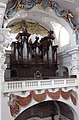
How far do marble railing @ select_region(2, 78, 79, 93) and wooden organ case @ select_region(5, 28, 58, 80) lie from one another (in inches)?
30.2

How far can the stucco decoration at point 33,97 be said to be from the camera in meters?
8.23

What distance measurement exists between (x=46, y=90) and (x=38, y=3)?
168 inches

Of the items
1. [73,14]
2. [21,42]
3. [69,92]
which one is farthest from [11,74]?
[73,14]

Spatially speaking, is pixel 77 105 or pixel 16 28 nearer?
pixel 77 105

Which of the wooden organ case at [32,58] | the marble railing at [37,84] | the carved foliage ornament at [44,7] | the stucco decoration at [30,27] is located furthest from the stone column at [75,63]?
the stucco decoration at [30,27]

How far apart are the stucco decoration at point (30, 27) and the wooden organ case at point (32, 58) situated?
138cm

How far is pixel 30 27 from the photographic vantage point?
12.2 m

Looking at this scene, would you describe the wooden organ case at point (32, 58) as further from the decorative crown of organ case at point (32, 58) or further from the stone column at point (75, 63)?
the stone column at point (75, 63)

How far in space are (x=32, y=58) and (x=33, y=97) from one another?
8.36 feet

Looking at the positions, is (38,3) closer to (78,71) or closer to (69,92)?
(78,71)

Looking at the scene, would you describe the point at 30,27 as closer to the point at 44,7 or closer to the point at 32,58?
the point at 32,58

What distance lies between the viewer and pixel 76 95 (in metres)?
9.88

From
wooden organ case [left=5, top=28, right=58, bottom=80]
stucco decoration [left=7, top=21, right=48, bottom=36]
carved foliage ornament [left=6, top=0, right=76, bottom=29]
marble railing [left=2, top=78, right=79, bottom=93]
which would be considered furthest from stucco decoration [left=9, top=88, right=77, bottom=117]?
stucco decoration [left=7, top=21, right=48, bottom=36]

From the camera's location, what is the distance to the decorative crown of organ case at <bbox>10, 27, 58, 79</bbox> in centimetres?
1008
